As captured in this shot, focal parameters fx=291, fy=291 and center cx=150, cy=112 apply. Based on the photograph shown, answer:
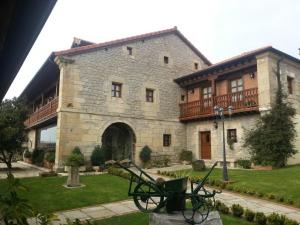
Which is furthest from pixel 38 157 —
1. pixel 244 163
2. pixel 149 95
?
pixel 244 163

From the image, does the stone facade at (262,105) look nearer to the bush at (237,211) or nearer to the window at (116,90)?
the window at (116,90)

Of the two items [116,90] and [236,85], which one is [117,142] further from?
[236,85]

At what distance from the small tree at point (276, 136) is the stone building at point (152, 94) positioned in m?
0.55

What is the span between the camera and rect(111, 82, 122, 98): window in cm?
1675

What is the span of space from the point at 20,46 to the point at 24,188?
3.94ft

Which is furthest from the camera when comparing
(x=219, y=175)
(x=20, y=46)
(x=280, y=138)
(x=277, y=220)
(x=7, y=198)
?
(x=280, y=138)

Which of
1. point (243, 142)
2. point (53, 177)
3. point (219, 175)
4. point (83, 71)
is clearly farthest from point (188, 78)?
point (53, 177)

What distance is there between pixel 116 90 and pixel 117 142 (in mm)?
3392

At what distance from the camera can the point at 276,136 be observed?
13.8 metres

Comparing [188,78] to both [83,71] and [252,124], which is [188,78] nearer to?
[252,124]

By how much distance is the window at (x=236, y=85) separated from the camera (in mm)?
16461

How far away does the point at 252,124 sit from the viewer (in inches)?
594

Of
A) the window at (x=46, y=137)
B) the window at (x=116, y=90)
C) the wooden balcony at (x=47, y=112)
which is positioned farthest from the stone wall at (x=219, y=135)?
the window at (x=46, y=137)

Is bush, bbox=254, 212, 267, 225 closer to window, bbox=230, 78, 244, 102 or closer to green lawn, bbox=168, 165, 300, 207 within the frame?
green lawn, bbox=168, 165, 300, 207
